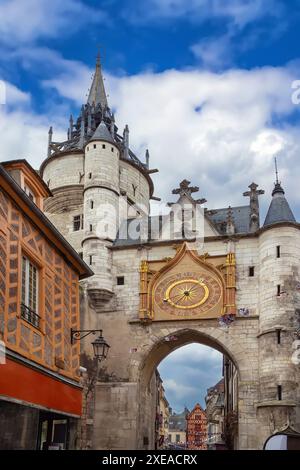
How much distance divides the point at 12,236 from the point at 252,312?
12.6 meters

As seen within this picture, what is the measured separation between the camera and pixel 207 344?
2338 cm

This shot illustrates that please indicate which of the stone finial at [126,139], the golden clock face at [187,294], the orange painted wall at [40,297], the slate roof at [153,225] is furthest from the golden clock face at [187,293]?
the stone finial at [126,139]

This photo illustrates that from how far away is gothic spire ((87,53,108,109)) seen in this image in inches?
1267

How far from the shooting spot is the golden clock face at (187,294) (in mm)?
22062

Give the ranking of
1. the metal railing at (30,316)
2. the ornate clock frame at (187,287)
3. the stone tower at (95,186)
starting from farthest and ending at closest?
the stone tower at (95,186) < the ornate clock frame at (187,287) < the metal railing at (30,316)

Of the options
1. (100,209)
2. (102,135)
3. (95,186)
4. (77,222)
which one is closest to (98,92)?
(102,135)

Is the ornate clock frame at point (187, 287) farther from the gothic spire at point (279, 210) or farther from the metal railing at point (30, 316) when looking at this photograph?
the metal railing at point (30, 316)

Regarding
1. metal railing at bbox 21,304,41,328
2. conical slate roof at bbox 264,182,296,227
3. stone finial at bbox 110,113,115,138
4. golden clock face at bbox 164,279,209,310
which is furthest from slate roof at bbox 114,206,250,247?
metal railing at bbox 21,304,41,328

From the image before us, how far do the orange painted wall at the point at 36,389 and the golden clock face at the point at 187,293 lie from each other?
9097mm

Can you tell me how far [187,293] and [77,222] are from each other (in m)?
6.87

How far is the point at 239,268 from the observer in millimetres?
22281

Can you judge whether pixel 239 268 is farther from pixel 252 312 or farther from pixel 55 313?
pixel 55 313

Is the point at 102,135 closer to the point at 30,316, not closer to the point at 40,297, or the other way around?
the point at 40,297

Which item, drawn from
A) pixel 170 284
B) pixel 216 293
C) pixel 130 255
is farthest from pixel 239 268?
pixel 130 255
